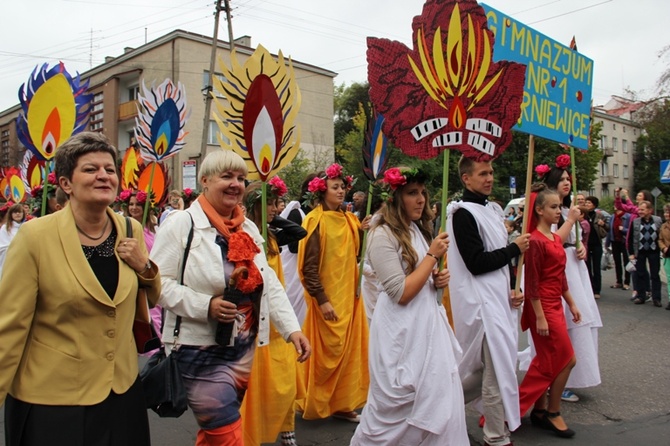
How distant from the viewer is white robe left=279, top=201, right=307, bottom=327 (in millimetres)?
5453

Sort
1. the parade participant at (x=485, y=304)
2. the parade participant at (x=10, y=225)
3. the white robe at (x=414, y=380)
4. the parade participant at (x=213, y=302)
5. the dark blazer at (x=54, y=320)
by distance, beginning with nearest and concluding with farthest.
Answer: the dark blazer at (x=54, y=320)
the parade participant at (x=213, y=302)
the white robe at (x=414, y=380)
the parade participant at (x=485, y=304)
the parade participant at (x=10, y=225)

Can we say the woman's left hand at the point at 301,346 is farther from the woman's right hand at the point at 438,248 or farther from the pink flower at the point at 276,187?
the pink flower at the point at 276,187

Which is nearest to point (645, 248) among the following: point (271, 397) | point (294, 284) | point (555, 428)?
point (555, 428)

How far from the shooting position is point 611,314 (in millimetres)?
8805

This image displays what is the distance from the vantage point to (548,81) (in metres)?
4.64

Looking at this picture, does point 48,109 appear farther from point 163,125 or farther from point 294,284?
point 294,284

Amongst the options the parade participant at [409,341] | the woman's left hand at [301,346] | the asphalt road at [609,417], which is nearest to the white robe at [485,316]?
the parade participant at [409,341]

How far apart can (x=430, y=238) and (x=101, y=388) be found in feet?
6.90

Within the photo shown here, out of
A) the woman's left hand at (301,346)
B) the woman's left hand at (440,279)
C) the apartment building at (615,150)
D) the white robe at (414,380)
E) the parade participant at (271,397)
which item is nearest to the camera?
the woman's left hand at (301,346)

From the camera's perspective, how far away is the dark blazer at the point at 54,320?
2.04 meters

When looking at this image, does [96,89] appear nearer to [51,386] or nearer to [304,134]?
[304,134]

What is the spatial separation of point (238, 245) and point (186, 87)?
25.7 metres

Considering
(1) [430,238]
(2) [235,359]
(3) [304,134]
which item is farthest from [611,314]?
(3) [304,134]

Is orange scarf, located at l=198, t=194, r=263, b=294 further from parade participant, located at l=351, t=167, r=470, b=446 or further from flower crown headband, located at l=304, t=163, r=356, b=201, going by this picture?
flower crown headband, located at l=304, t=163, r=356, b=201
